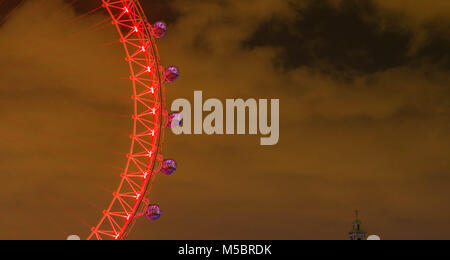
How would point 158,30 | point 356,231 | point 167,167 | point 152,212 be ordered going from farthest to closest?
1. point 356,231
2. point 158,30
3. point 167,167
4. point 152,212

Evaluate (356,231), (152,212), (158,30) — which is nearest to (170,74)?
(158,30)

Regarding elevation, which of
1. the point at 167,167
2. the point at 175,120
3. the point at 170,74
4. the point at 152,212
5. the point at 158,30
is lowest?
the point at 152,212

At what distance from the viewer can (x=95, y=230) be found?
33.9 m

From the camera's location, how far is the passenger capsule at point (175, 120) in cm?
3459

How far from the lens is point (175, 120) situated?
114 ft

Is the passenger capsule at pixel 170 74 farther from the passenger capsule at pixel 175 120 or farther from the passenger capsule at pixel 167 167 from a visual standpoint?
the passenger capsule at pixel 167 167

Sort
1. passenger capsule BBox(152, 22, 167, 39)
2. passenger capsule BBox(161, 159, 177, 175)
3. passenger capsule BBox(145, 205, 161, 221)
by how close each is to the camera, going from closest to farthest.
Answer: passenger capsule BBox(145, 205, 161, 221)
passenger capsule BBox(161, 159, 177, 175)
passenger capsule BBox(152, 22, 167, 39)

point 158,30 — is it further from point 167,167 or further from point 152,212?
point 152,212

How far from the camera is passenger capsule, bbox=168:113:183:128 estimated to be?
34594mm

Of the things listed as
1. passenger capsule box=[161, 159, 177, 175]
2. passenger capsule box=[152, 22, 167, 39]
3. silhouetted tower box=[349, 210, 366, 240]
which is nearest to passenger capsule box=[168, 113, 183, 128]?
passenger capsule box=[161, 159, 177, 175]

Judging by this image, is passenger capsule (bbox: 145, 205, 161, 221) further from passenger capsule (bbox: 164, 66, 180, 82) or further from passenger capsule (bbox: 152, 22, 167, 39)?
passenger capsule (bbox: 152, 22, 167, 39)

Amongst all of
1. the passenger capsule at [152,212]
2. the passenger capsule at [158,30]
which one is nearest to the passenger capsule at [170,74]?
the passenger capsule at [158,30]
